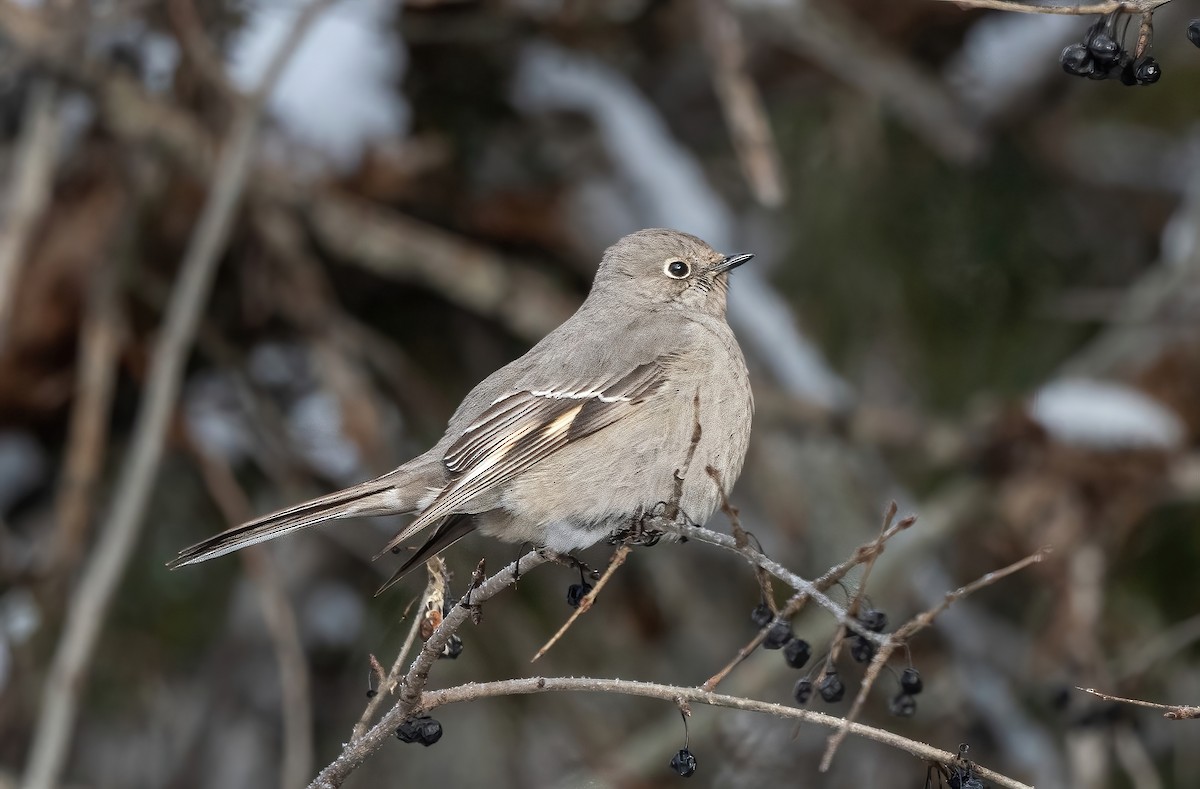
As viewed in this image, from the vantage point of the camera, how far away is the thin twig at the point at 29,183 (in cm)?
528

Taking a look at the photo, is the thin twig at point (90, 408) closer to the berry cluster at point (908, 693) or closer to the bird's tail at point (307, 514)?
the bird's tail at point (307, 514)

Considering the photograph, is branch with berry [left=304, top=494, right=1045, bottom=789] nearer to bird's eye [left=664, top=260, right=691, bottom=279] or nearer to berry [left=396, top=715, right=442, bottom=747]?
berry [left=396, top=715, right=442, bottom=747]

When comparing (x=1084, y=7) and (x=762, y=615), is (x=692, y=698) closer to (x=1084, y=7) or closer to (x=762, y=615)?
(x=762, y=615)

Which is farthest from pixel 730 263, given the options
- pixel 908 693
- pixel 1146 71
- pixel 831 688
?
pixel 1146 71

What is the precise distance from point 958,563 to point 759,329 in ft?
5.41

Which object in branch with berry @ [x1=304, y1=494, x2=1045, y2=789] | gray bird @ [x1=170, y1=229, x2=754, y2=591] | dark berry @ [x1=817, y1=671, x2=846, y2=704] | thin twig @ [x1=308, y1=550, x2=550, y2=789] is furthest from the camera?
gray bird @ [x1=170, y1=229, x2=754, y2=591]

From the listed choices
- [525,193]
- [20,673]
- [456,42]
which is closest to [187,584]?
[20,673]

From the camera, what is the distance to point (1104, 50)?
2.91 metres

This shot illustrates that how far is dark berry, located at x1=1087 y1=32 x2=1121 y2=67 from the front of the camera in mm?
2908

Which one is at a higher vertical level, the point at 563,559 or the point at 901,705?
the point at 563,559

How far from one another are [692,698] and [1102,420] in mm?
3786

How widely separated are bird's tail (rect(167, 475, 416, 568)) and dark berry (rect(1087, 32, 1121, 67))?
2.26 meters

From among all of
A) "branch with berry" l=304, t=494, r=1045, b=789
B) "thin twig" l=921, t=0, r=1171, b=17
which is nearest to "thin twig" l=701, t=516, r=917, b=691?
"branch with berry" l=304, t=494, r=1045, b=789

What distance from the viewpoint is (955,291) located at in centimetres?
661
